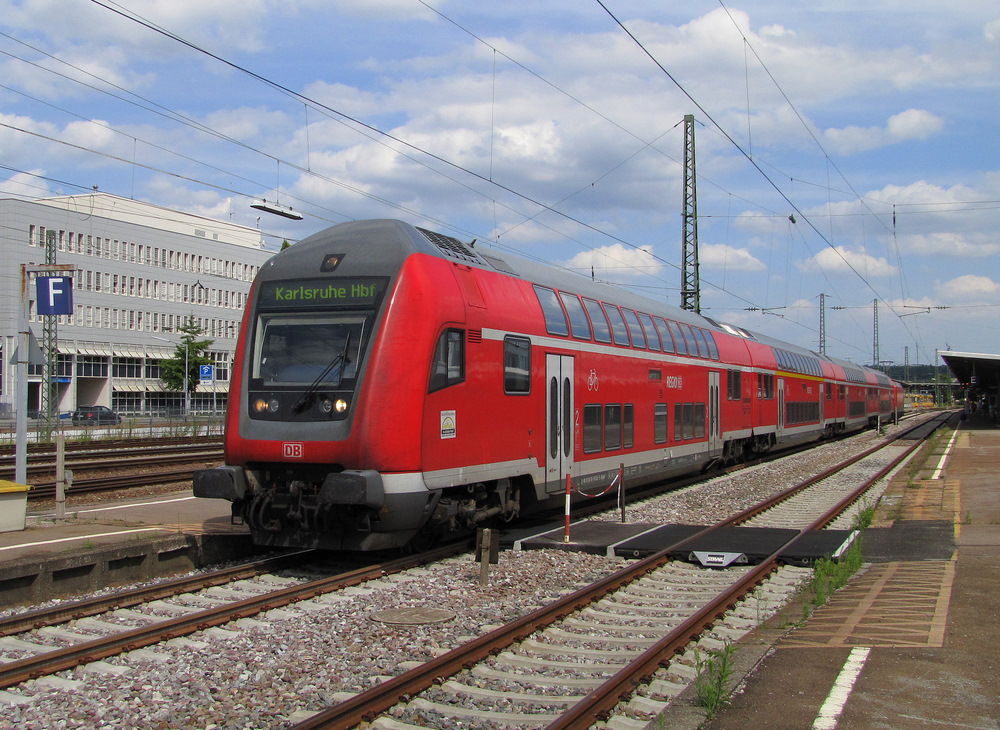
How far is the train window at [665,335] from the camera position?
17.9 metres

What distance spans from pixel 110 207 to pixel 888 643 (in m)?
68.2

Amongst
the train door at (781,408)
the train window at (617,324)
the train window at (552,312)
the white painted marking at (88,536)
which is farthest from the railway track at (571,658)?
the train door at (781,408)

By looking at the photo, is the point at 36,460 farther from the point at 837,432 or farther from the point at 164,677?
the point at 837,432

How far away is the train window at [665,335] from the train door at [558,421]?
195 inches

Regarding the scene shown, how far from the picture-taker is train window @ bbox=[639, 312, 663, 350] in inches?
672

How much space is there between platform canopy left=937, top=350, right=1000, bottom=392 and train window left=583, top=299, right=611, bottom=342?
37720 millimetres

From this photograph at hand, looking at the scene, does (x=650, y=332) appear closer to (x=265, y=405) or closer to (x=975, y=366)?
(x=265, y=405)

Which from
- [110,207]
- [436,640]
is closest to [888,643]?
[436,640]

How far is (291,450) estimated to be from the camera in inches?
384

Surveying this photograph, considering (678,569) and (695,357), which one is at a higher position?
(695,357)

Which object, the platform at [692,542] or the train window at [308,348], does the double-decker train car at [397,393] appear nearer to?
the train window at [308,348]

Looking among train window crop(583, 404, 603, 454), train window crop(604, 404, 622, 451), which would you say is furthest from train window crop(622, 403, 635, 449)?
train window crop(583, 404, 603, 454)

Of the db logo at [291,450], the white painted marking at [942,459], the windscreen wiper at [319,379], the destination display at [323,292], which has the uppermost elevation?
the destination display at [323,292]

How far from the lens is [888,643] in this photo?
263 inches
